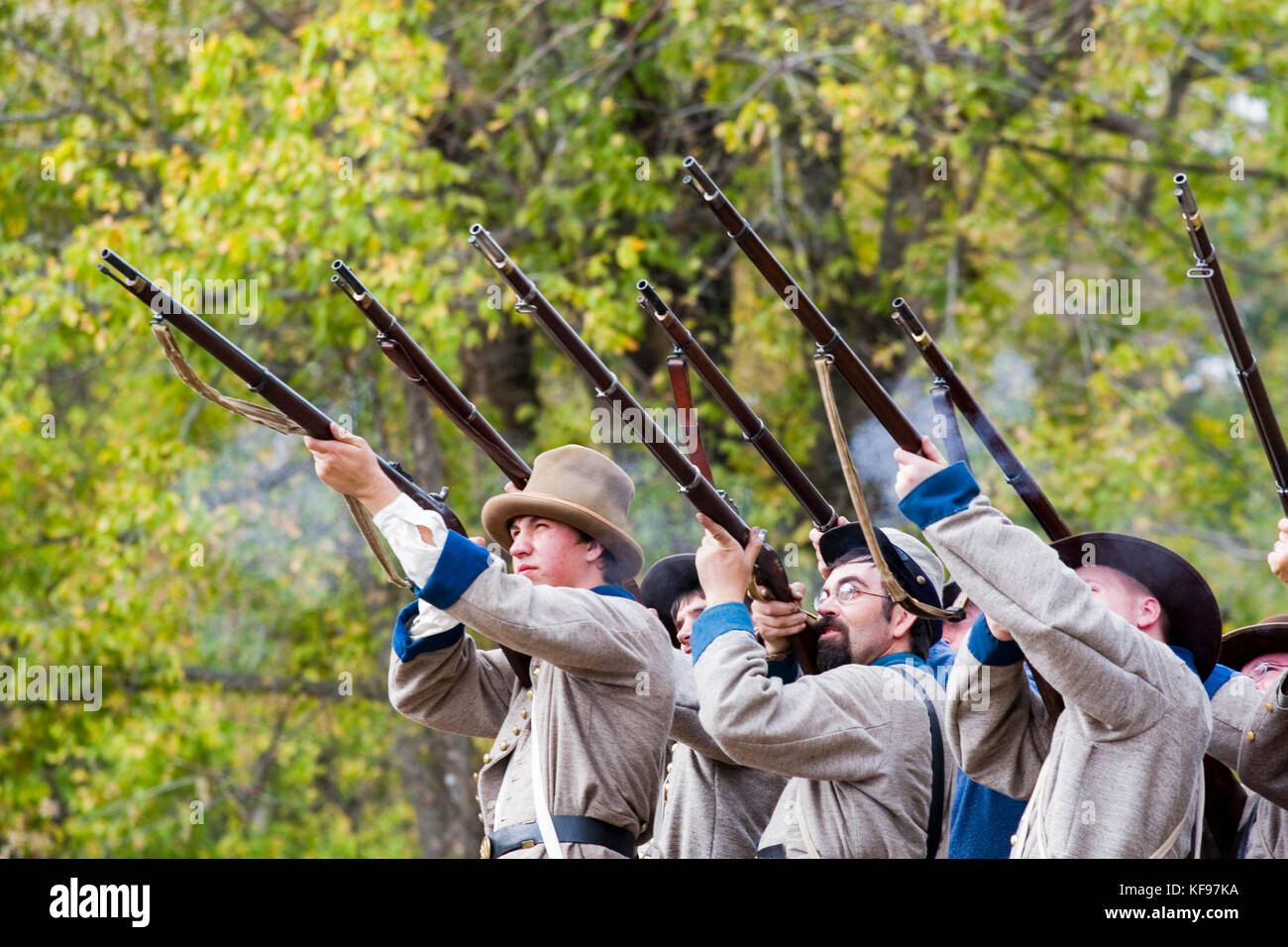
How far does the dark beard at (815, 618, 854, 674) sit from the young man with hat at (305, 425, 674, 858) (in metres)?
0.55

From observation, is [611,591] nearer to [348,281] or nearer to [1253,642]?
[348,281]

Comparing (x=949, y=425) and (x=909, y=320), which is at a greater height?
(x=909, y=320)

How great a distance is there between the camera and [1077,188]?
1277cm

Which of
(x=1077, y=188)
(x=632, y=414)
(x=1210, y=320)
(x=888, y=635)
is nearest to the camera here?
(x=632, y=414)

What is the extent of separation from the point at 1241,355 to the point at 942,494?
4.03 feet

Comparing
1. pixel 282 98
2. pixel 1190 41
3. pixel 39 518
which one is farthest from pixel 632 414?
pixel 39 518

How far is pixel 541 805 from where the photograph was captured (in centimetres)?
417

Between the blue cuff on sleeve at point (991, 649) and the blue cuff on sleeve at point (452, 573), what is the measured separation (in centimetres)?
129

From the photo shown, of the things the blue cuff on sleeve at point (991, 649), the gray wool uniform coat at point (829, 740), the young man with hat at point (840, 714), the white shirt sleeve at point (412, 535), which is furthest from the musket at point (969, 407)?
the white shirt sleeve at point (412, 535)

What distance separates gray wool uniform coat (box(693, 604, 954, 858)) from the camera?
3.98 meters

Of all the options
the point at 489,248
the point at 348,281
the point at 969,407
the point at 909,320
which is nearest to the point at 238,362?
the point at 348,281

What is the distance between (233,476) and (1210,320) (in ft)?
32.9

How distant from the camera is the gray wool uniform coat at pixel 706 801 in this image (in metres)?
4.94
